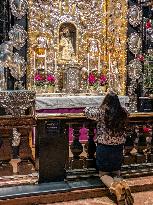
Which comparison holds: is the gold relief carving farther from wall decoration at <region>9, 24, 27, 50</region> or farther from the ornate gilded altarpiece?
wall decoration at <region>9, 24, 27, 50</region>

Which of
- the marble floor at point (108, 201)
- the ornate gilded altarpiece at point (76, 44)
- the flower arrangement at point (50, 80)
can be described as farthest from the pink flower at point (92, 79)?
the marble floor at point (108, 201)

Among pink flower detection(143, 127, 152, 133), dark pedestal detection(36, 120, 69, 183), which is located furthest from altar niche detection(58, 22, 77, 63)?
dark pedestal detection(36, 120, 69, 183)

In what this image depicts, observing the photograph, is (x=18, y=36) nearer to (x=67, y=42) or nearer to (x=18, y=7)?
(x=18, y=7)

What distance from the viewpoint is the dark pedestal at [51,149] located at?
17.5 ft

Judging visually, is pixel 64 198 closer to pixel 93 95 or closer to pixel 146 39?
pixel 93 95

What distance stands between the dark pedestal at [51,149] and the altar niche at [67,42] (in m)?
4.87

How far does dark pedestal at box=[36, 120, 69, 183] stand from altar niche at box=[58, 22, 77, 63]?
4874mm

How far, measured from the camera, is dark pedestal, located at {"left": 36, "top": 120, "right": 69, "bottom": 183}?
5.33m

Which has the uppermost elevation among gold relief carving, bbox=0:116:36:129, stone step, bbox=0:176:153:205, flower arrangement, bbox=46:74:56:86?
flower arrangement, bbox=46:74:56:86

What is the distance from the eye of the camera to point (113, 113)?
5.05 m

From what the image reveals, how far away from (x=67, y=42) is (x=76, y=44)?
25 cm

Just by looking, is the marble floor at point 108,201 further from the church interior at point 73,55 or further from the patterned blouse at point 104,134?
the church interior at point 73,55

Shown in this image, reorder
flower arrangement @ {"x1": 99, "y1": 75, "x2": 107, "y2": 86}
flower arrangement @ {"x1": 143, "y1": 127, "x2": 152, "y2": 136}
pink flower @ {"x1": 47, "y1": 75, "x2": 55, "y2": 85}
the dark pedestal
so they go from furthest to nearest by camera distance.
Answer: flower arrangement @ {"x1": 99, "y1": 75, "x2": 107, "y2": 86} → pink flower @ {"x1": 47, "y1": 75, "x2": 55, "y2": 85} → flower arrangement @ {"x1": 143, "y1": 127, "x2": 152, "y2": 136} → the dark pedestal

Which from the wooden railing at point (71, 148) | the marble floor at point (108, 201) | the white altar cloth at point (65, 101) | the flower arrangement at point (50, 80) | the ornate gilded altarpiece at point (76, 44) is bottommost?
the marble floor at point (108, 201)
